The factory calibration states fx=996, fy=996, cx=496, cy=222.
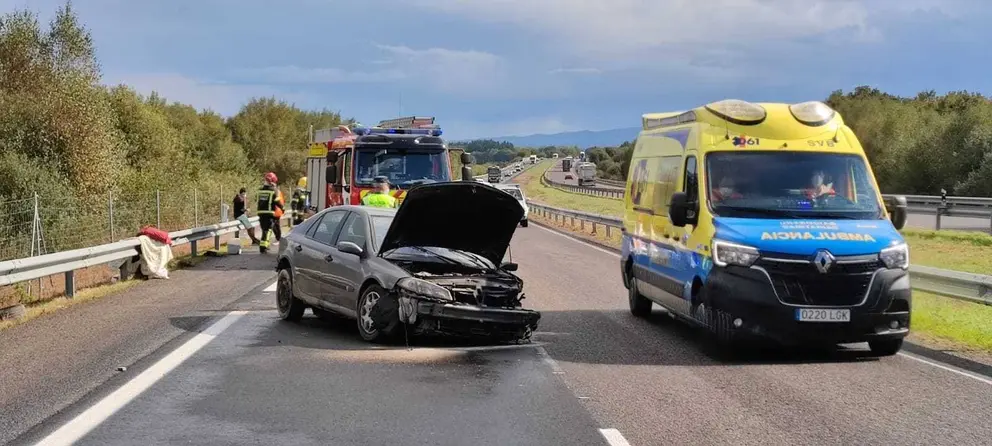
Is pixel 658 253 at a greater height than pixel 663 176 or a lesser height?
lesser

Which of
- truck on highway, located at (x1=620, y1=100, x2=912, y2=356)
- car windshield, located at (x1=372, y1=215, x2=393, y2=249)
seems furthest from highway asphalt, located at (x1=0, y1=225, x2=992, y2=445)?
car windshield, located at (x1=372, y1=215, x2=393, y2=249)

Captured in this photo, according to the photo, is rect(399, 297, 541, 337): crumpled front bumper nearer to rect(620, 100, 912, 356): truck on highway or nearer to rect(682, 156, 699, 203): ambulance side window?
rect(620, 100, 912, 356): truck on highway

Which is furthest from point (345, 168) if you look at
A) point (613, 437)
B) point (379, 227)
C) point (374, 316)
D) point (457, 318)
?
point (613, 437)

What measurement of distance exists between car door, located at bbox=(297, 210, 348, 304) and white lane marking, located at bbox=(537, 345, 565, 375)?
2515mm

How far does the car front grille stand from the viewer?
359 inches

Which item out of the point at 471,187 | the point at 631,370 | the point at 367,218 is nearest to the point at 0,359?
the point at 367,218

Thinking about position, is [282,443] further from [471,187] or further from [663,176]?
[663,176]

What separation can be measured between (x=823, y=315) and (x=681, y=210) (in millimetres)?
1860

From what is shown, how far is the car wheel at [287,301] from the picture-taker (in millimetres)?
11711

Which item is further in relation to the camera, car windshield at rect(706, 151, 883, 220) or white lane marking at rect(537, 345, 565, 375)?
car windshield at rect(706, 151, 883, 220)

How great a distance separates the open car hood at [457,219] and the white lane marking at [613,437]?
433cm

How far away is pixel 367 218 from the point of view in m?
10.9

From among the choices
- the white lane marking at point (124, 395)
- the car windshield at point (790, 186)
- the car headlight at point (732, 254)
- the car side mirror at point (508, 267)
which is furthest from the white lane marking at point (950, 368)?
the white lane marking at point (124, 395)

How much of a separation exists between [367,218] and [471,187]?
128 centimetres
